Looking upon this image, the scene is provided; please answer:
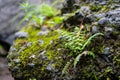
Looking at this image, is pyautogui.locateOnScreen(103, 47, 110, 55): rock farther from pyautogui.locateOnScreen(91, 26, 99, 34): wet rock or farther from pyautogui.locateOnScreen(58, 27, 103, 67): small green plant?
pyautogui.locateOnScreen(91, 26, 99, 34): wet rock

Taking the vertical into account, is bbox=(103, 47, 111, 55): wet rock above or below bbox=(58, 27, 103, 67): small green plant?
below

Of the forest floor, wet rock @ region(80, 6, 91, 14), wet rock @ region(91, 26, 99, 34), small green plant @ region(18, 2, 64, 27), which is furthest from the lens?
the forest floor

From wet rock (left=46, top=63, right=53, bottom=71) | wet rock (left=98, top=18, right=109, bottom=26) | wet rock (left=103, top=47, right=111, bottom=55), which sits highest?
wet rock (left=98, top=18, right=109, bottom=26)

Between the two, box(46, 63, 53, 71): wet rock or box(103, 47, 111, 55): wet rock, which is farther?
box(46, 63, 53, 71): wet rock

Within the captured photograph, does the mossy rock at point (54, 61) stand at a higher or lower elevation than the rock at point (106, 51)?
lower

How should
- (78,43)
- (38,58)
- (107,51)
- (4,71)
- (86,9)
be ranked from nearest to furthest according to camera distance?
(107,51) < (78,43) < (38,58) < (86,9) < (4,71)

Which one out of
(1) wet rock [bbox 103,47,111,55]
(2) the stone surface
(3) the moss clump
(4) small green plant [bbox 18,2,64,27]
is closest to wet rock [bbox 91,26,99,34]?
(2) the stone surface

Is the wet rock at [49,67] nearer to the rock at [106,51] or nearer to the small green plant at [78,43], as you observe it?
the small green plant at [78,43]

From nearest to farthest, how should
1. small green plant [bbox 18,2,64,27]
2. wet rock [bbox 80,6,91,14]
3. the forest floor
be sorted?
wet rock [bbox 80,6,91,14] < small green plant [bbox 18,2,64,27] < the forest floor

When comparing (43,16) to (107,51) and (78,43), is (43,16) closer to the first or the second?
(78,43)

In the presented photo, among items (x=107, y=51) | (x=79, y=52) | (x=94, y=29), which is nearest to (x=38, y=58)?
(x=79, y=52)

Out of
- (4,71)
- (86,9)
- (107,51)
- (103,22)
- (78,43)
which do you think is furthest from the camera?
(4,71)

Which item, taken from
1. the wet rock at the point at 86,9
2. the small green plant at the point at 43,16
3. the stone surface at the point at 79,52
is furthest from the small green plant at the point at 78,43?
the small green plant at the point at 43,16

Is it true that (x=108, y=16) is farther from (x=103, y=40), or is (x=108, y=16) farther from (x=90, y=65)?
(x=90, y=65)
